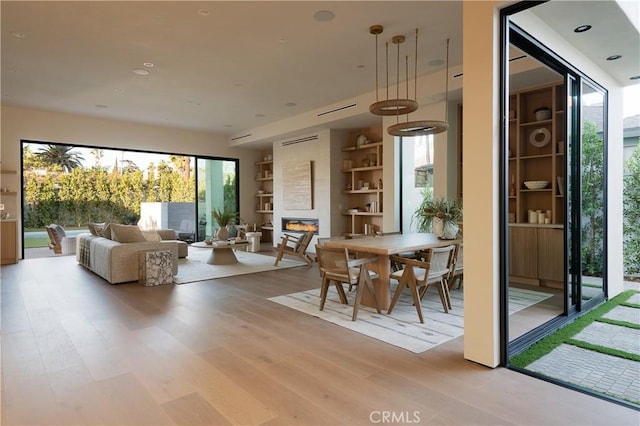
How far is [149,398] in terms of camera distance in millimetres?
2197

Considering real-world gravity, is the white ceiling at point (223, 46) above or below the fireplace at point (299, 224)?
above

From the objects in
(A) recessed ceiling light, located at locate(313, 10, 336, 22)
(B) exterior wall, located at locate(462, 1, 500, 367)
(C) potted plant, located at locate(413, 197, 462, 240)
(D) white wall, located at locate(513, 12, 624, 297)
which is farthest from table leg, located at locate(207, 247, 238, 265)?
(D) white wall, located at locate(513, 12, 624, 297)

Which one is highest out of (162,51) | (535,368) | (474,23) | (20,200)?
(162,51)

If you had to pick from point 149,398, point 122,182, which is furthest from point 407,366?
point 122,182

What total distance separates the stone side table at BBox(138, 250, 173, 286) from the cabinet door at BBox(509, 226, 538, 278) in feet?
16.8

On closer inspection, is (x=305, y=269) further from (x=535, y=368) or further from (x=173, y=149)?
(x=173, y=149)

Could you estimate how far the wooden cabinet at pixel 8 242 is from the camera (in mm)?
7105

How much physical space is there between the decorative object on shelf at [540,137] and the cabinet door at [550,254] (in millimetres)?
1272

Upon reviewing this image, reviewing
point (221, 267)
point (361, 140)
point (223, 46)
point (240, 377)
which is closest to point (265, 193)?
point (361, 140)

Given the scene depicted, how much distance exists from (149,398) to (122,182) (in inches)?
423

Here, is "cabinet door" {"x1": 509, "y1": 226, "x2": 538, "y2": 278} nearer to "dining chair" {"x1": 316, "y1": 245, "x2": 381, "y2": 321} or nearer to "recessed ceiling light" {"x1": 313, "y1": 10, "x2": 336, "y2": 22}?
"dining chair" {"x1": 316, "y1": 245, "x2": 381, "y2": 321}

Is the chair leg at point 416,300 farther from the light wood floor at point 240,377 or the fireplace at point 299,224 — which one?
the fireplace at point 299,224

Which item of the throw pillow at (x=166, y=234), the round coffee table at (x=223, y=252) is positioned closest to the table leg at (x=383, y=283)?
the round coffee table at (x=223, y=252)

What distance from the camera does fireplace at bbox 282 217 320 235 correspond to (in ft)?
29.1
